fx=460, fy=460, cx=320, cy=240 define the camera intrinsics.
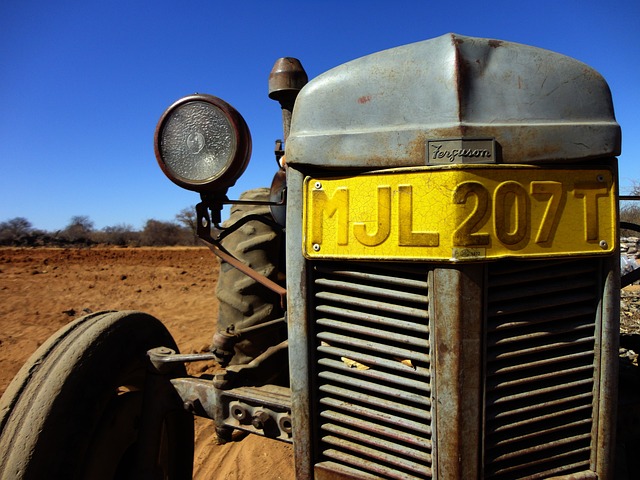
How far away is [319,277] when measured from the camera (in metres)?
1.51

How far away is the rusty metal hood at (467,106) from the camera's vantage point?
1.27m

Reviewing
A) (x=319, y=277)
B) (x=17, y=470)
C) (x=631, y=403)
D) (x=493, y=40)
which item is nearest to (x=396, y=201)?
(x=319, y=277)

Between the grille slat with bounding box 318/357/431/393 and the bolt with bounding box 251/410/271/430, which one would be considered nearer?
the grille slat with bounding box 318/357/431/393

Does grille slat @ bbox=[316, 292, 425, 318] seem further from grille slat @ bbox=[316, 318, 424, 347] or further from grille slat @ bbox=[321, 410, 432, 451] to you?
grille slat @ bbox=[321, 410, 432, 451]

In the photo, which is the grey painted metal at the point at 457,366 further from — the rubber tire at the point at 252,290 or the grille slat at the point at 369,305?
the rubber tire at the point at 252,290

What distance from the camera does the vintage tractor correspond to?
126cm

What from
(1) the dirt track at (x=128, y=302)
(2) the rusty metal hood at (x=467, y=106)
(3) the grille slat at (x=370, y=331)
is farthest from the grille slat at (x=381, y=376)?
(1) the dirt track at (x=128, y=302)

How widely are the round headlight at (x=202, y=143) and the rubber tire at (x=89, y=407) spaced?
0.78m

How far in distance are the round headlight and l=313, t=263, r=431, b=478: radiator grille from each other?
1.82 ft

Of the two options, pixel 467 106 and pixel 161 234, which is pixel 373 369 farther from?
pixel 161 234

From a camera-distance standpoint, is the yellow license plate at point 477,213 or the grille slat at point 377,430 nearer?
the yellow license plate at point 477,213

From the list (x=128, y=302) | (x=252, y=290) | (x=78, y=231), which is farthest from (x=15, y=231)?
(x=252, y=290)

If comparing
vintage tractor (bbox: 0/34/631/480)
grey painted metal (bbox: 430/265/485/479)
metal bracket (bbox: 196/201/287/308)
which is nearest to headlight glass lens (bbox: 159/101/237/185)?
metal bracket (bbox: 196/201/287/308)

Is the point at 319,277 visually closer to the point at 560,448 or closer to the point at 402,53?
the point at 402,53
